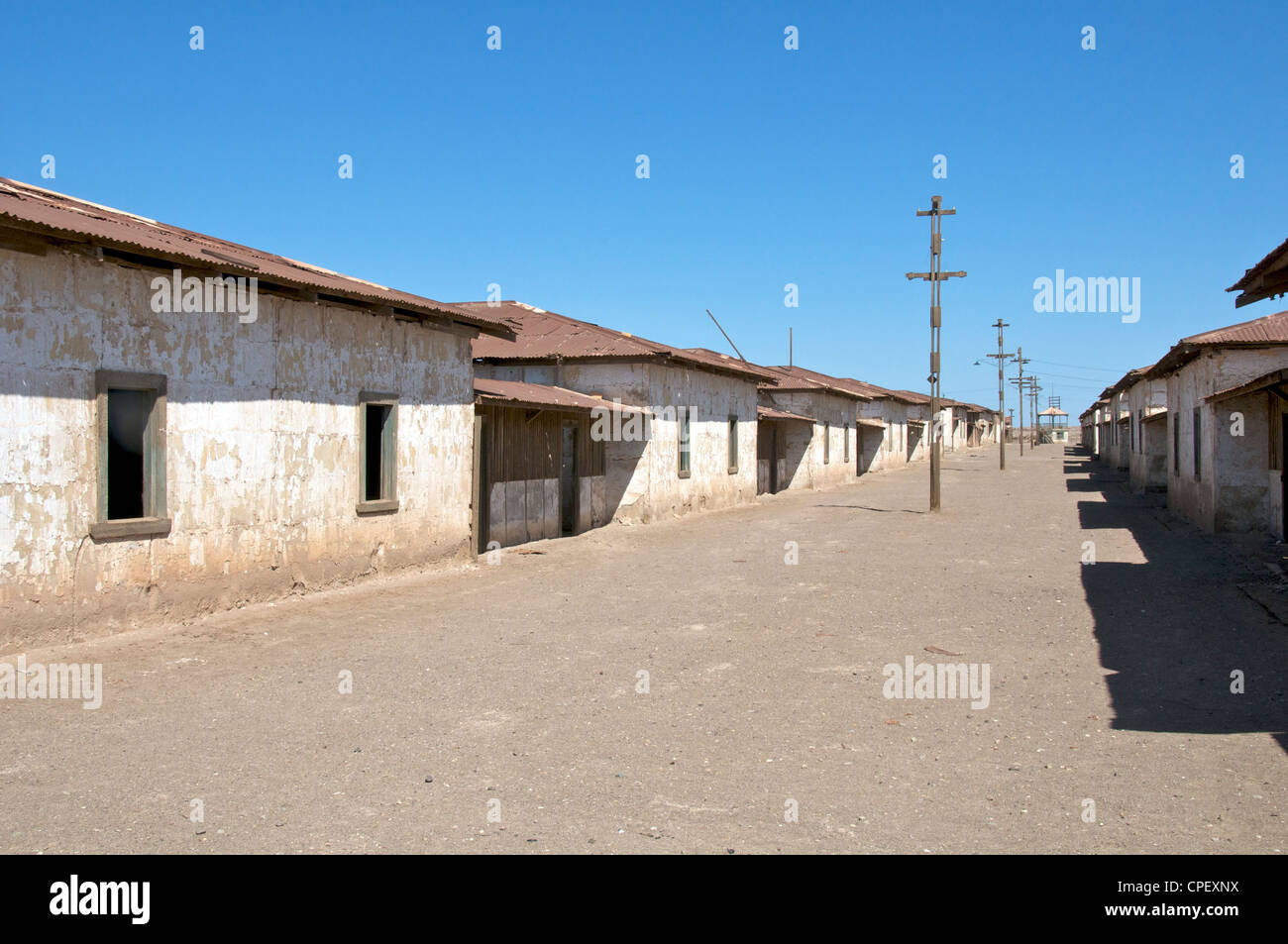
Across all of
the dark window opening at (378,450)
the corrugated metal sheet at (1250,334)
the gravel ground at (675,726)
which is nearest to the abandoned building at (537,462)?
the dark window opening at (378,450)

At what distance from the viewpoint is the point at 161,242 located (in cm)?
861

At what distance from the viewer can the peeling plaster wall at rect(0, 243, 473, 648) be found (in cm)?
743

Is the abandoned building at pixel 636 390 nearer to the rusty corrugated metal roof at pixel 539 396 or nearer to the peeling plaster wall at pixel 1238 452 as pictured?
the rusty corrugated metal roof at pixel 539 396

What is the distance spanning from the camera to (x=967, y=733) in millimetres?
5578

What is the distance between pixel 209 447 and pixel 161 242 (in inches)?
76.4

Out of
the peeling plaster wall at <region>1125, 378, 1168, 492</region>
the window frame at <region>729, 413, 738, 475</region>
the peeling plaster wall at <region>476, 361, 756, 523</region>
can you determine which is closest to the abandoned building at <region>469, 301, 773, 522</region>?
the peeling plaster wall at <region>476, 361, 756, 523</region>

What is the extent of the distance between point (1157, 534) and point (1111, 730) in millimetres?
12351

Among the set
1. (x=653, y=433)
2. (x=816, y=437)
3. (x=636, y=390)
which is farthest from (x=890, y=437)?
(x=636, y=390)

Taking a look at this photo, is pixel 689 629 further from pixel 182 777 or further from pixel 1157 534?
pixel 1157 534

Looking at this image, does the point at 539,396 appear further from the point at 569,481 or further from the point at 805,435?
the point at 805,435

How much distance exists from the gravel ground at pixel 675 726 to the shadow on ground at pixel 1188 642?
0.04 metres

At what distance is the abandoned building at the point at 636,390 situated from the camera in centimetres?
1911

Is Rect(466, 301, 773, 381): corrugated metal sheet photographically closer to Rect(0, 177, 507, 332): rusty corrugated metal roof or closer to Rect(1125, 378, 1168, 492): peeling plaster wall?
Rect(0, 177, 507, 332): rusty corrugated metal roof
